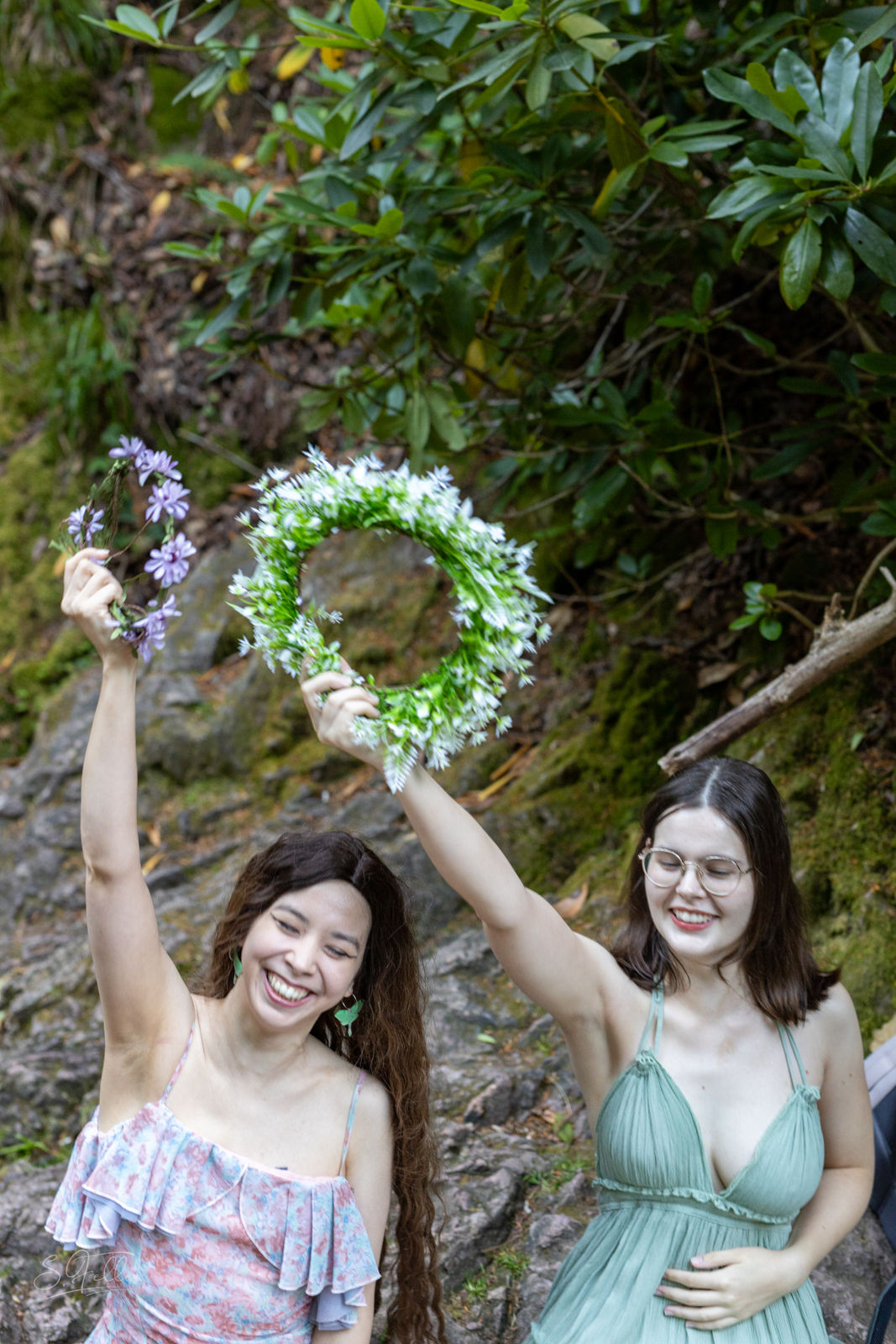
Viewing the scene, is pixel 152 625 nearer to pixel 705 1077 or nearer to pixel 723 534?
pixel 705 1077

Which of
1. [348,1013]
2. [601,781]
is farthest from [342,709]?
[601,781]

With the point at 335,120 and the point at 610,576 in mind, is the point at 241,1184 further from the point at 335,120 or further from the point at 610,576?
the point at 610,576

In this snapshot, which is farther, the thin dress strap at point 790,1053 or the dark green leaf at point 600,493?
the dark green leaf at point 600,493

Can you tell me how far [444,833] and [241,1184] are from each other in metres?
0.71

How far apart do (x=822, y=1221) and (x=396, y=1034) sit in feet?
2.73

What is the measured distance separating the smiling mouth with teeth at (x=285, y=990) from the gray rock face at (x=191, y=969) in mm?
781

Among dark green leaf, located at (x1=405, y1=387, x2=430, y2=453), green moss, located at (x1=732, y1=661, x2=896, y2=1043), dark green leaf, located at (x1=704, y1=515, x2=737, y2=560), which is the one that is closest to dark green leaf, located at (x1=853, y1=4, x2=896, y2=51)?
dark green leaf, located at (x1=704, y1=515, x2=737, y2=560)

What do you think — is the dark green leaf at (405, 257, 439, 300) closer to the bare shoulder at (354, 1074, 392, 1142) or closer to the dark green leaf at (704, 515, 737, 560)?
the dark green leaf at (704, 515, 737, 560)

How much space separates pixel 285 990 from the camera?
1937 millimetres

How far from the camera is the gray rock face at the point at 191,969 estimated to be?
261cm

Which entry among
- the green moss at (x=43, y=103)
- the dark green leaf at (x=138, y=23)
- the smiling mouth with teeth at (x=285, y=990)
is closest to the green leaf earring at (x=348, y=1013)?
the smiling mouth with teeth at (x=285, y=990)

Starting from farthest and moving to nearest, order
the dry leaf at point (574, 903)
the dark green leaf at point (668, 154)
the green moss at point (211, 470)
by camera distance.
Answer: the green moss at point (211, 470) < the dry leaf at point (574, 903) < the dark green leaf at point (668, 154)

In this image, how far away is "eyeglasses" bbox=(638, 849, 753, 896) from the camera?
201 centimetres

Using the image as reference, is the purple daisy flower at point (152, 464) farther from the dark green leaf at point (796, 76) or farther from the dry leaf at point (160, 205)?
the dry leaf at point (160, 205)
